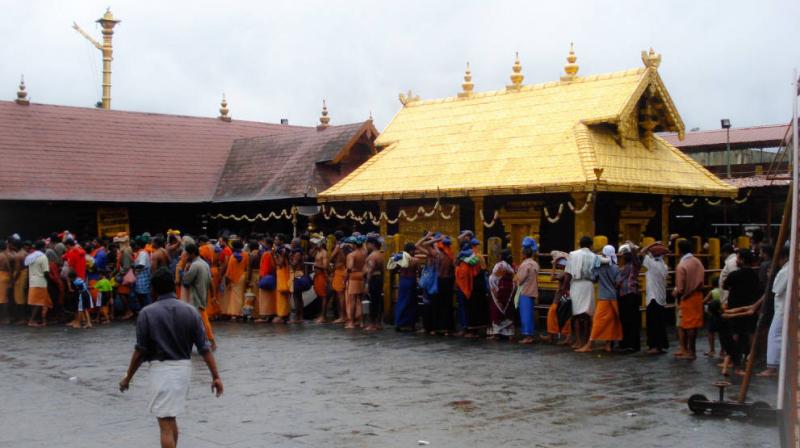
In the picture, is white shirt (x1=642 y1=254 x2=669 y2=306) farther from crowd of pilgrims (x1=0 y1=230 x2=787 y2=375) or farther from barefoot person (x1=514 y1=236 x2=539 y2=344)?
barefoot person (x1=514 y1=236 x2=539 y2=344)

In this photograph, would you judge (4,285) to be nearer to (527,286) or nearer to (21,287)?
(21,287)

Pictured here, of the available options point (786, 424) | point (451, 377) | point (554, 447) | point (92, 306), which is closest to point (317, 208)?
point (92, 306)

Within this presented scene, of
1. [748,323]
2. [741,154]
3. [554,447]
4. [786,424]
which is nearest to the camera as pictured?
[786,424]

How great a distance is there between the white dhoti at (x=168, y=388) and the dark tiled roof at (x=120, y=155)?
1769 centimetres

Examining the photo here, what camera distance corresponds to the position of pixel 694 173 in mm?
19594

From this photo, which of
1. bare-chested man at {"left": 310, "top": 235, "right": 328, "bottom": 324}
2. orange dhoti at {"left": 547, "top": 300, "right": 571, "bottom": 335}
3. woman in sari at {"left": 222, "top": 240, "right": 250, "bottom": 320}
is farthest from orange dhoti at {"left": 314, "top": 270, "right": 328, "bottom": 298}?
orange dhoti at {"left": 547, "top": 300, "right": 571, "bottom": 335}

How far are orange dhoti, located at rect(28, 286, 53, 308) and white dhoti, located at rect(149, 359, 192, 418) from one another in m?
12.5

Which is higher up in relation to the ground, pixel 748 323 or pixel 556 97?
pixel 556 97

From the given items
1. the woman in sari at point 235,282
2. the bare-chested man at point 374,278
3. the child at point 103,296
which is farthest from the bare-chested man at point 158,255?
the bare-chested man at point 374,278

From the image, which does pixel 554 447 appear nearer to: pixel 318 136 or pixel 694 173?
pixel 694 173

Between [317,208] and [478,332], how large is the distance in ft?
28.1

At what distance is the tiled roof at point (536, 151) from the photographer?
1755cm

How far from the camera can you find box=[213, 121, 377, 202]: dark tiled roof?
2486 centimetres

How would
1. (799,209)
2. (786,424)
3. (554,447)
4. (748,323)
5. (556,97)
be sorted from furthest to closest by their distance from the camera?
(556,97) < (748,323) < (554,447) < (799,209) < (786,424)
